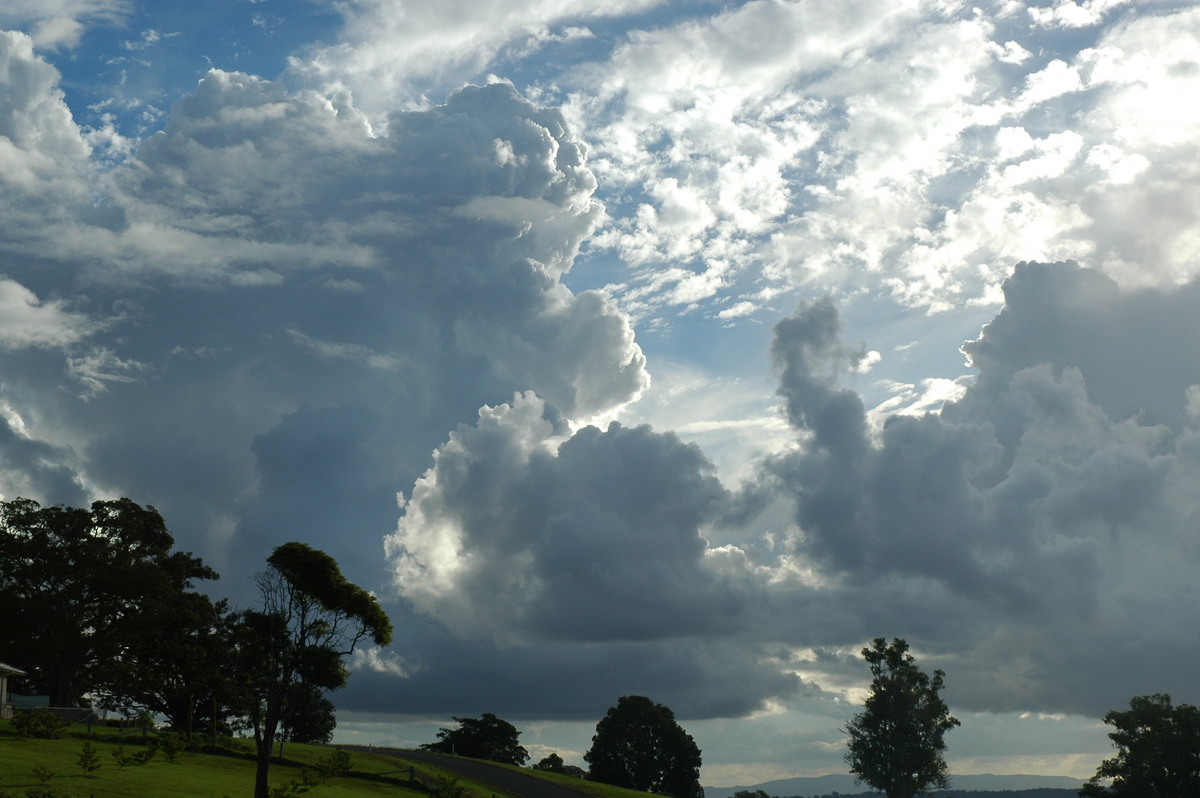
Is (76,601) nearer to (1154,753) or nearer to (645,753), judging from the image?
(645,753)

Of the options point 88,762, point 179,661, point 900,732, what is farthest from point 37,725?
point 900,732

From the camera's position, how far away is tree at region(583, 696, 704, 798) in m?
110

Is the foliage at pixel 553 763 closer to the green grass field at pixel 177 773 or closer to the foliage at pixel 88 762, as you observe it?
the green grass field at pixel 177 773

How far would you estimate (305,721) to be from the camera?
351ft

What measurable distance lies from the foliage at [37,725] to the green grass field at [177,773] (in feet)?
1.36

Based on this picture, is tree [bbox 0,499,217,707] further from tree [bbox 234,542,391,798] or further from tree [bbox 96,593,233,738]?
tree [bbox 234,542,391,798]

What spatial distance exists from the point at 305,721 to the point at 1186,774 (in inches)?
3253

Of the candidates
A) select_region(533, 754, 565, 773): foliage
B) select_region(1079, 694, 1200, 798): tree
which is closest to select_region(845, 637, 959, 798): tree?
select_region(1079, 694, 1200, 798): tree

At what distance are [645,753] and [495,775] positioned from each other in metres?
43.7

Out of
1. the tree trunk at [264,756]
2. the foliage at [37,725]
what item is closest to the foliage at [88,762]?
the tree trunk at [264,756]

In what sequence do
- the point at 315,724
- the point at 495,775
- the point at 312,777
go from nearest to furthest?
the point at 312,777 < the point at 495,775 < the point at 315,724

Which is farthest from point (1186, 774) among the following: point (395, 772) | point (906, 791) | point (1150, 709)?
point (395, 772)

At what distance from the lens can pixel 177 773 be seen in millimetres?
46688

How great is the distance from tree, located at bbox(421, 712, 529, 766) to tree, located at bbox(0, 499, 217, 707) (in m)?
47.1
